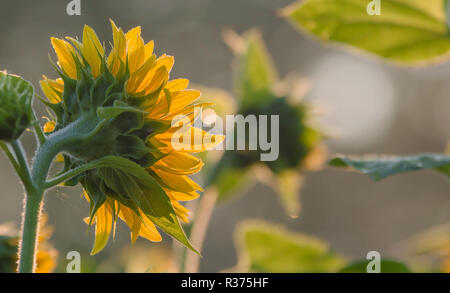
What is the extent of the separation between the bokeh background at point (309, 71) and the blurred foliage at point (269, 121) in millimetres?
6911

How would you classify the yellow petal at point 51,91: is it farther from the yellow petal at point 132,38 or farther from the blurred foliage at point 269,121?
the blurred foliage at point 269,121

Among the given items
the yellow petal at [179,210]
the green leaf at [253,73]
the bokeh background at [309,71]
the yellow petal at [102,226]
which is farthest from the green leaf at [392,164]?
the bokeh background at [309,71]

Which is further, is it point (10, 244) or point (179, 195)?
point (10, 244)

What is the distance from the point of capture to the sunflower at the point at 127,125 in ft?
2.53

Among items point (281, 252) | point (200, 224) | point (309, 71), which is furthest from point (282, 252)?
point (309, 71)

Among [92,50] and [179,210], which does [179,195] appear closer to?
[179,210]

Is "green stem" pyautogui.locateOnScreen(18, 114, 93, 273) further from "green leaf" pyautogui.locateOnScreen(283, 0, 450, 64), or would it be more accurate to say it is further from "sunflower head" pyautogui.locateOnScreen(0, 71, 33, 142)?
"green leaf" pyautogui.locateOnScreen(283, 0, 450, 64)

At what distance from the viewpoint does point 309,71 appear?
29.9 feet

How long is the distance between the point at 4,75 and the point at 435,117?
15.3 meters

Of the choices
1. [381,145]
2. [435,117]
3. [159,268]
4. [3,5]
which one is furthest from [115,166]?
[435,117]

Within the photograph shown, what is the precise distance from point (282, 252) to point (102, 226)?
66 cm

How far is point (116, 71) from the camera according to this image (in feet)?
2.74

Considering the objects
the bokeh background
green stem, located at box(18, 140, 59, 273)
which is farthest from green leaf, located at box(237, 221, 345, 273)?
the bokeh background
